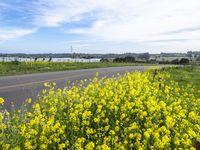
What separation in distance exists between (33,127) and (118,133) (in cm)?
145

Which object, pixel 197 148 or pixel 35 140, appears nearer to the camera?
pixel 197 148

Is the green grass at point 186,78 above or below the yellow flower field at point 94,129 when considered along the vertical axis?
below

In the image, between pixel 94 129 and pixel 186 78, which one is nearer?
pixel 94 129

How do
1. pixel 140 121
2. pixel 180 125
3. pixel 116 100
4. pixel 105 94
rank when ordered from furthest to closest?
pixel 105 94 → pixel 116 100 → pixel 140 121 → pixel 180 125

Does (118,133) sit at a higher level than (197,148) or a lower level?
lower

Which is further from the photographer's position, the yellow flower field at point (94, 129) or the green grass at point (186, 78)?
the green grass at point (186, 78)

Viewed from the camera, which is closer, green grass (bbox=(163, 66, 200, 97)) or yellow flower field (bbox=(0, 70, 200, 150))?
yellow flower field (bbox=(0, 70, 200, 150))

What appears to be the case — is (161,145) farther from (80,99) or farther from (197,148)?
(80,99)

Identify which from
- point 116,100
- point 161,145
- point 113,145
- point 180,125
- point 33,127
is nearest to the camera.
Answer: point 161,145

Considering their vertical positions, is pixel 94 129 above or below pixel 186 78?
above

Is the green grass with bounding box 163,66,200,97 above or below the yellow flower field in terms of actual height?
below

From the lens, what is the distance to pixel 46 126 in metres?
5.62

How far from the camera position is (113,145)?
541 centimetres

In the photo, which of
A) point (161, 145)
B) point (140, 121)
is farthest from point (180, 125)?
point (161, 145)
